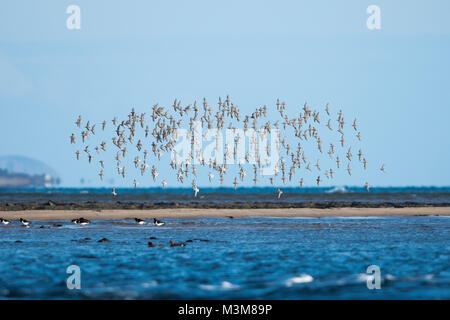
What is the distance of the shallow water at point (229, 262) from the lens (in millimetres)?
25266

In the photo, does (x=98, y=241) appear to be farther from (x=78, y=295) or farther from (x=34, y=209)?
(x=34, y=209)

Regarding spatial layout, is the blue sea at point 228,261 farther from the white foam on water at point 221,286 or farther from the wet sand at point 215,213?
the wet sand at point 215,213

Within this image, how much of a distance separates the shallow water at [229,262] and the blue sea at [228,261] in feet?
0.12

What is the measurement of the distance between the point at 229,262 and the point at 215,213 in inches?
1342

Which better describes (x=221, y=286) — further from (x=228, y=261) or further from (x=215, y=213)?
(x=215, y=213)

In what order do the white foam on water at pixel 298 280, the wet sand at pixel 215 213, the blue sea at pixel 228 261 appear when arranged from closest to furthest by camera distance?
the blue sea at pixel 228 261 < the white foam on water at pixel 298 280 < the wet sand at pixel 215 213

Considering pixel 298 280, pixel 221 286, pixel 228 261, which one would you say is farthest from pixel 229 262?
pixel 221 286

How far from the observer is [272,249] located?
120 ft

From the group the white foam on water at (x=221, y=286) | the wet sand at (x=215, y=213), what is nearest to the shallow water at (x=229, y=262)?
the white foam on water at (x=221, y=286)

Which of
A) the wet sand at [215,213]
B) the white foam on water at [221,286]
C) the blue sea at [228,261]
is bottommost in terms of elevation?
the white foam on water at [221,286]

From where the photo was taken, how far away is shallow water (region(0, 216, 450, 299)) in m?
25.3

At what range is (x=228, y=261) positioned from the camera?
3225 cm
